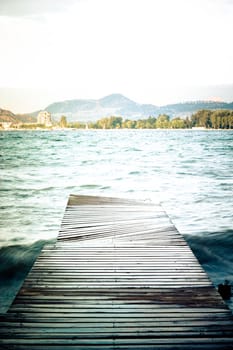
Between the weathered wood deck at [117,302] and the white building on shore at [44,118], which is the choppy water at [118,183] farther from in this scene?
the white building on shore at [44,118]

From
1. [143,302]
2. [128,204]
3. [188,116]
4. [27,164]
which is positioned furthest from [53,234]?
[188,116]

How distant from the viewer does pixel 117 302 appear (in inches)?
99.7

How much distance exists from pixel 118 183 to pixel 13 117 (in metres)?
26.6

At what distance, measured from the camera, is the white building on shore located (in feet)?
152

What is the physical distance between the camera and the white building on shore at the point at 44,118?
4634 centimetres

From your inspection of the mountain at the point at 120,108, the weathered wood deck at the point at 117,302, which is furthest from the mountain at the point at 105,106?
the weathered wood deck at the point at 117,302

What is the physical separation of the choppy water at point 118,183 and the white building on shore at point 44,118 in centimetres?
231

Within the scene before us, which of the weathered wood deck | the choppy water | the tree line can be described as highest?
the tree line

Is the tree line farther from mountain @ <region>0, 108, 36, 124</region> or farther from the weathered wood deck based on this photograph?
the weathered wood deck

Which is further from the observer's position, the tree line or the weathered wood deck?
the tree line

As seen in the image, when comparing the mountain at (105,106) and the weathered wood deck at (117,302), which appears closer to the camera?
the weathered wood deck at (117,302)

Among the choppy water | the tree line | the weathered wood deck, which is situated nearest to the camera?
the weathered wood deck

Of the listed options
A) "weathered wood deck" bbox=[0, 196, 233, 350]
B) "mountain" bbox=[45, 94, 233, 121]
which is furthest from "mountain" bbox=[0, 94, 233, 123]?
"weathered wood deck" bbox=[0, 196, 233, 350]

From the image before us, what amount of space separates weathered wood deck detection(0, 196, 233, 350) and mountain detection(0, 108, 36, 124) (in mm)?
42018
